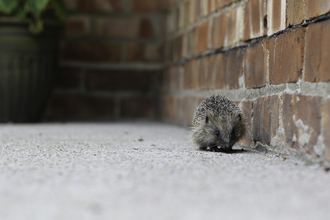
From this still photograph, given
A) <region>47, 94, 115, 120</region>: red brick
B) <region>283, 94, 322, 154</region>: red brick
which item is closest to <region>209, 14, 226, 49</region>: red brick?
<region>283, 94, 322, 154</region>: red brick

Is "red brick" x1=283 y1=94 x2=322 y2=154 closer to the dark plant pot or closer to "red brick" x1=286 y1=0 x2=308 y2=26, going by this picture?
"red brick" x1=286 y1=0 x2=308 y2=26

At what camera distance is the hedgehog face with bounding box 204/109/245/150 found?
2.13m

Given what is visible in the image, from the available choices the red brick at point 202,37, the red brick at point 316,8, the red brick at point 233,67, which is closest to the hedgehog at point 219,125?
the red brick at point 233,67

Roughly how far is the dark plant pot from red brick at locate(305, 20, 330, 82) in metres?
2.63

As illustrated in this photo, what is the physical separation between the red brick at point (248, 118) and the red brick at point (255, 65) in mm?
102

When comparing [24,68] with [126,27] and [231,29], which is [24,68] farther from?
[231,29]

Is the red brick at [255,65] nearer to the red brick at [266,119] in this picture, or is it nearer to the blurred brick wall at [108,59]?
the red brick at [266,119]

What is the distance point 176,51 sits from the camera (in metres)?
3.89

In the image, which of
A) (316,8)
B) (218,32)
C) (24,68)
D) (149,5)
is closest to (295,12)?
(316,8)

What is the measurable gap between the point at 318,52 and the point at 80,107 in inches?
124

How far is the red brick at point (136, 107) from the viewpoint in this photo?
446 centimetres

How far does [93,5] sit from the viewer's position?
4.37 m

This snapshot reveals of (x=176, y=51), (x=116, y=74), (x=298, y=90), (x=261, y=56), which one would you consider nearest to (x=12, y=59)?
(x=116, y=74)

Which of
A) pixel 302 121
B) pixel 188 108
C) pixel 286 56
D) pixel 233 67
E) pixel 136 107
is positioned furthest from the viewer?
pixel 136 107
